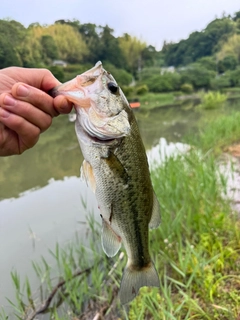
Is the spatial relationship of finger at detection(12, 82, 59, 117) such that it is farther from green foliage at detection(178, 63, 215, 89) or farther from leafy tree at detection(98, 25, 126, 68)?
green foliage at detection(178, 63, 215, 89)

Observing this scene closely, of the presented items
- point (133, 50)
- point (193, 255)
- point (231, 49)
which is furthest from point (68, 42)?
point (231, 49)

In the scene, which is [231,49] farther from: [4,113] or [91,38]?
[4,113]

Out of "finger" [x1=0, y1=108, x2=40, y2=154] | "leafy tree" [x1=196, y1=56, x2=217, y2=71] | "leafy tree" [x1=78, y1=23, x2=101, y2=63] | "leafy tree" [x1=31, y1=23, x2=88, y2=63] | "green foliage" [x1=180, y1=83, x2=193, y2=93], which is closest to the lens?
"finger" [x1=0, y1=108, x2=40, y2=154]

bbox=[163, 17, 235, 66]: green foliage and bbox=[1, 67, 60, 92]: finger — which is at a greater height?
bbox=[163, 17, 235, 66]: green foliage

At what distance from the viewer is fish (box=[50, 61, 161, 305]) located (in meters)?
1.28

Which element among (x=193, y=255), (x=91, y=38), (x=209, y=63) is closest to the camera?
(x=193, y=255)

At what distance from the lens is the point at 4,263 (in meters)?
3.93

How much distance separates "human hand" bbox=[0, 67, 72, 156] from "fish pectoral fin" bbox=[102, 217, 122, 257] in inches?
20.1

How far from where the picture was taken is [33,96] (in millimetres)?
1325

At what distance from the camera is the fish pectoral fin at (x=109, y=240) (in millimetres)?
1443

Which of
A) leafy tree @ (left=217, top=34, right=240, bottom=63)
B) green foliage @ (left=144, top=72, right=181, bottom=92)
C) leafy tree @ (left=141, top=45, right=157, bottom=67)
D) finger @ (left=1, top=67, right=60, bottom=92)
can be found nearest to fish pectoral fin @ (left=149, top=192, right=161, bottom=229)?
finger @ (left=1, top=67, right=60, bottom=92)

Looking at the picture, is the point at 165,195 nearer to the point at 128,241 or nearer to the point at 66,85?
the point at 128,241

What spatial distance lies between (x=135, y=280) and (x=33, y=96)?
93cm

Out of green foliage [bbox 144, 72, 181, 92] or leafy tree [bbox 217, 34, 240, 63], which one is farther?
leafy tree [bbox 217, 34, 240, 63]
